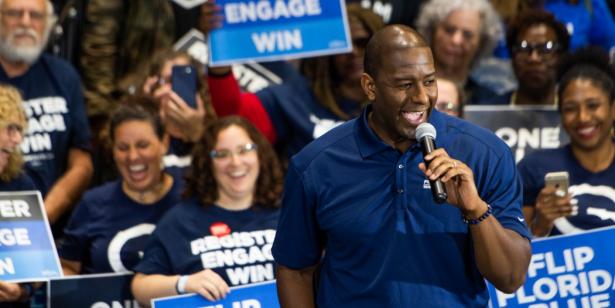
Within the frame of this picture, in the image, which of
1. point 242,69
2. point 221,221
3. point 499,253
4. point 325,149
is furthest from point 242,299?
point 242,69

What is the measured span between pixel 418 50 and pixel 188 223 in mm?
2112

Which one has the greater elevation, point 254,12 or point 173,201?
point 254,12

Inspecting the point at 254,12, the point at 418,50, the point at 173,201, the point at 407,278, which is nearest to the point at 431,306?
the point at 407,278

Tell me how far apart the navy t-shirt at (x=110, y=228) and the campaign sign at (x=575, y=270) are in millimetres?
1574

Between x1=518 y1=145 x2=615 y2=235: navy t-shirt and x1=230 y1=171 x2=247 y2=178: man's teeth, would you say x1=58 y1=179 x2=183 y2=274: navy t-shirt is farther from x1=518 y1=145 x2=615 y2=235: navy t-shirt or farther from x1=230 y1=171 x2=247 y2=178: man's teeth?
x1=518 y1=145 x2=615 y2=235: navy t-shirt

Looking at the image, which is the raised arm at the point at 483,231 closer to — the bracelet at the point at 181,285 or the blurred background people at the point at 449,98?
the bracelet at the point at 181,285

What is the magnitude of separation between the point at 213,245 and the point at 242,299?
0.34 meters

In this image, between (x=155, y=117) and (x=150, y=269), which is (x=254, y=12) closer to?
(x=155, y=117)

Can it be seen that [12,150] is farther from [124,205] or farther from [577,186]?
[577,186]

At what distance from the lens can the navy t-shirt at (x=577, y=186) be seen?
5.29 m

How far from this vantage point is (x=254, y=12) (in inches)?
237

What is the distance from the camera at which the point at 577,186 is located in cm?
538

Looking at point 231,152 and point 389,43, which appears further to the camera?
point 231,152

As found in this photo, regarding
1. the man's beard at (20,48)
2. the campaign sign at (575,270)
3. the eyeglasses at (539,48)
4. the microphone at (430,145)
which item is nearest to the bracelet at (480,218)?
the microphone at (430,145)
